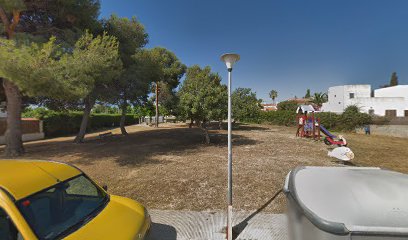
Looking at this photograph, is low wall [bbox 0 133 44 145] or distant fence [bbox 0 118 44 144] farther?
low wall [bbox 0 133 44 145]

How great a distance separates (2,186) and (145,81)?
14.6m

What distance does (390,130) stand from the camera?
992 inches

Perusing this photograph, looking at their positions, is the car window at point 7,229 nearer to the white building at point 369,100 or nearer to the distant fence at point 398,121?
the distant fence at point 398,121

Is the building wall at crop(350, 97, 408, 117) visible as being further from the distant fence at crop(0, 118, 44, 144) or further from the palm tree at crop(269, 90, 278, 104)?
the palm tree at crop(269, 90, 278, 104)

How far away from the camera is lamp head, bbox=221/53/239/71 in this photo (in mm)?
4605

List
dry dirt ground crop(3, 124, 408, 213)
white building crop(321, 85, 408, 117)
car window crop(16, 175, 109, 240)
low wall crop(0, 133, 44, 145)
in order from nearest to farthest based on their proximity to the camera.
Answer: car window crop(16, 175, 109, 240)
dry dirt ground crop(3, 124, 408, 213)
low wall crop(0, 133, 44, 145)
white building crop(321, 85, 408, 117)

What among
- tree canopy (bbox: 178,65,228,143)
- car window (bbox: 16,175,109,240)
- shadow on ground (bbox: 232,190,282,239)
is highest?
tree canopy (bbox: 178,65,228,143)

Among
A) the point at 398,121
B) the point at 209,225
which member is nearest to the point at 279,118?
the point at 398,121

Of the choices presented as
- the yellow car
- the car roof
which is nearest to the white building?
the yellow car

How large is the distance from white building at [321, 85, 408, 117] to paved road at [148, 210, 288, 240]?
34.5m

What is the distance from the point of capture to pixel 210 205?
18.5ft

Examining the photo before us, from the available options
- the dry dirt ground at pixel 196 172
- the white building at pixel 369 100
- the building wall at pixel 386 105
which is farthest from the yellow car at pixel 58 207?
the building wall at pixel 386 105

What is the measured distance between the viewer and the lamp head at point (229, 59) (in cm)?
461

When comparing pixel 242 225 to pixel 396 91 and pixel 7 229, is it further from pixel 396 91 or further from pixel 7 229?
pixel 396 91
